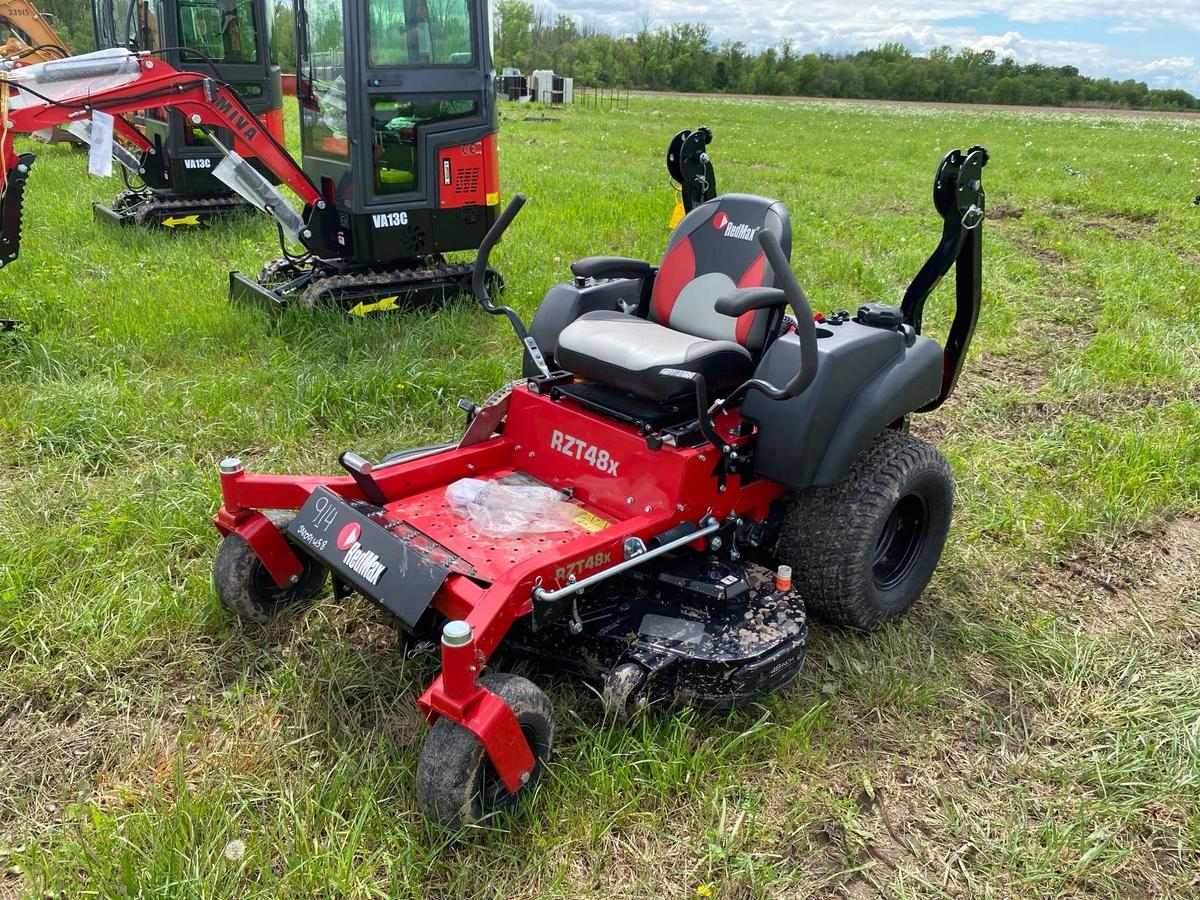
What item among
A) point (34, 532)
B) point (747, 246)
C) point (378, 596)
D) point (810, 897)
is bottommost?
point (810, 897)

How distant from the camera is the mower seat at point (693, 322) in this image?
3.10 m

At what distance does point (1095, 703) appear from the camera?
9.87 ft

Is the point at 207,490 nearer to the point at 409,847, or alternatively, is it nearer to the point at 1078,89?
the point at 409,847

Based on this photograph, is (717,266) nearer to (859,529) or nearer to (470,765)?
(859,529)

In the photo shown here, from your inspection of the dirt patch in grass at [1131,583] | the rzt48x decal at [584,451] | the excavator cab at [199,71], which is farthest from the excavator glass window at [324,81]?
the dirt patch in grass at [1131,583]

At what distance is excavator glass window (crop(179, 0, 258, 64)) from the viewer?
8.22 metres

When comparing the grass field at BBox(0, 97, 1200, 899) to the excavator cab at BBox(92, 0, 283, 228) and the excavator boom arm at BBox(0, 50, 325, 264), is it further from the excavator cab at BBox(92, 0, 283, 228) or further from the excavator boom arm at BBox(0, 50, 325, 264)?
the excavator cab at BBox(92, 0, 283, 228)

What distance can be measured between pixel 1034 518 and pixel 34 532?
403 centimetres

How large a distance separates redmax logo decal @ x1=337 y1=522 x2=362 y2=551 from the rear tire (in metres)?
1.42

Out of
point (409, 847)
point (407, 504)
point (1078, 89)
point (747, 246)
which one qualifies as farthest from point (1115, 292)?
point (1078, 89)

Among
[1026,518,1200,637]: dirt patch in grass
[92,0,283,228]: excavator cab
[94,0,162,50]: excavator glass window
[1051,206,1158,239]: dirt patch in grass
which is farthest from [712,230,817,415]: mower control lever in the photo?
[1051,206,1158,239]: dirt patch in grass

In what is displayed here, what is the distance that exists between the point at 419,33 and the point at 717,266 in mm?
3417

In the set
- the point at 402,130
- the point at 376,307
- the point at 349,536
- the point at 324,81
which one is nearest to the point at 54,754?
the point at 349,536

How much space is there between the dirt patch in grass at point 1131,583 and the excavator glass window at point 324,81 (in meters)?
4.79
